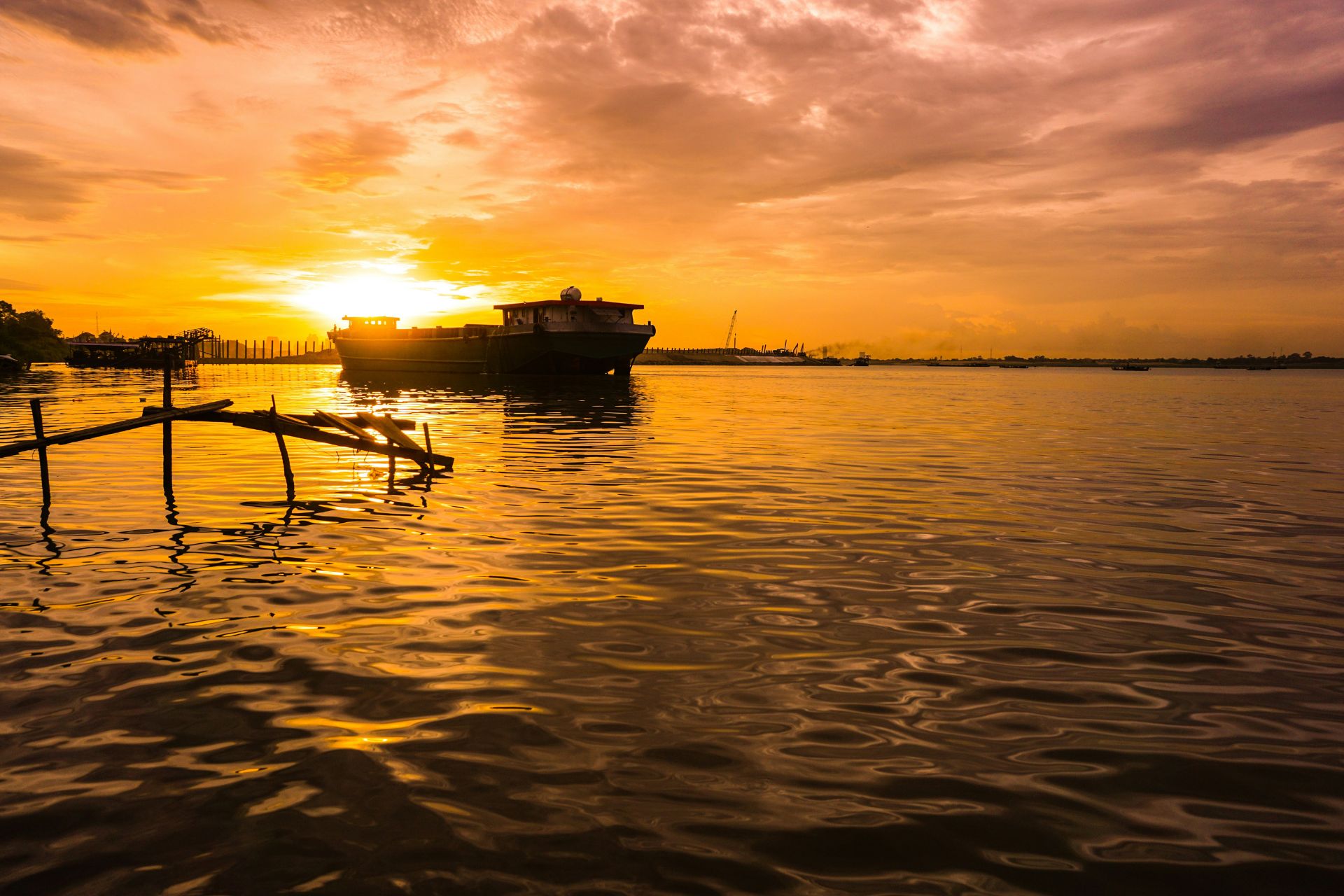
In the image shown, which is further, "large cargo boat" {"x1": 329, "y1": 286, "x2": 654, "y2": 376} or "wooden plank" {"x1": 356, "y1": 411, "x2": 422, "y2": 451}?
"large cargo boat" {"x1": 329, "y1": 286, "x2": 654, "y2": 376}

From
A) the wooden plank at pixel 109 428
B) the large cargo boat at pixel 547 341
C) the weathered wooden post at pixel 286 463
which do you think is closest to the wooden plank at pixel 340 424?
the weathered wooden post at pixel 286 463

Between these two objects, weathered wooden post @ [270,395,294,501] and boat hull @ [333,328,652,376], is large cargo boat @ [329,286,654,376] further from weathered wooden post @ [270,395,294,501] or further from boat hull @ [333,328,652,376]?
weathered wooden post @ [270,395,294,501]

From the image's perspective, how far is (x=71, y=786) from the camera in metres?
3.84

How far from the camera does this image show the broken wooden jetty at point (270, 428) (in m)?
10.6

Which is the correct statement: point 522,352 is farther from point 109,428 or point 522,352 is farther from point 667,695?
point 667,695

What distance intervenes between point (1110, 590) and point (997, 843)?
4.94m

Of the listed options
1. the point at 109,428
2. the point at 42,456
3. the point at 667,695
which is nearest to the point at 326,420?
the point at 109,428

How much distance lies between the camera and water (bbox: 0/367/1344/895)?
338 cm

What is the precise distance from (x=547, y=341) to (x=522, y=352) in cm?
295

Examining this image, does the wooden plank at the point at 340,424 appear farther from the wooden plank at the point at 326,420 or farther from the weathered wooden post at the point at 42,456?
the weathered wooden post at the point at 42,456

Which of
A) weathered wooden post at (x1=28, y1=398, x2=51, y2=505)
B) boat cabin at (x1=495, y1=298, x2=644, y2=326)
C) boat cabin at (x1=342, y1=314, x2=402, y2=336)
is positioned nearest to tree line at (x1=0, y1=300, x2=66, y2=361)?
boat cabin at (x1=342, y1=314, x2=402, y2=336)

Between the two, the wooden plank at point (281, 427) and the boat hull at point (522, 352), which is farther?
the boat hull at point (522, 352)

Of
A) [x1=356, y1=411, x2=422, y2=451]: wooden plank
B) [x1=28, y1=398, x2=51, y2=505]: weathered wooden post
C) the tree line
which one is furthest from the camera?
the tree line

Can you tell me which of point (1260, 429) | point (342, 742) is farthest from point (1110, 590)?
point (1260, 429)
